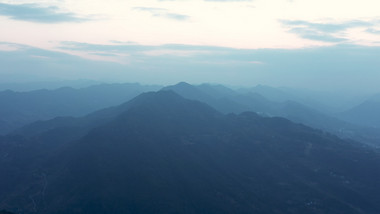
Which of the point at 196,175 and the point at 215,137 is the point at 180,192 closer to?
the point at 196,175

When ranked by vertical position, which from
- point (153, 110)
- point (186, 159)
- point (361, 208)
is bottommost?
point (361, 208)

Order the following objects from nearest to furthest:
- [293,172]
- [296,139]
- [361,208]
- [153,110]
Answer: [361,208] < [293,172] < [296,139] < [153,110]

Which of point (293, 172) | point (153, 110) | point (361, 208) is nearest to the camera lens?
→ point (361, 208)

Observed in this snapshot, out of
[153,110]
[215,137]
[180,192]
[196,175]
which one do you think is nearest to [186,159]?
[196,175]

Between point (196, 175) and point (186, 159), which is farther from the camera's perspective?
point (186, 159)

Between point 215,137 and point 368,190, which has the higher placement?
point 215,137

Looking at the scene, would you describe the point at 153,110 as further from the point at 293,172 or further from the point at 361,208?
the point at 361,208

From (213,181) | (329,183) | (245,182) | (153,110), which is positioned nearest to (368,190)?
(329,183)
